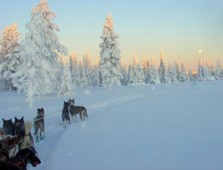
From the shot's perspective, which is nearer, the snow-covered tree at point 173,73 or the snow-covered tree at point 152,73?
the snow-covered tree at point 152,73

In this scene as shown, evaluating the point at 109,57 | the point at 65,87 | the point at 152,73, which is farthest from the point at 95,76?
the point at 65,87

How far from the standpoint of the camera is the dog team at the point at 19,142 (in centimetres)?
447

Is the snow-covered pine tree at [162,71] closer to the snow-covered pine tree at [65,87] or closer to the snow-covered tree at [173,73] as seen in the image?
the snow-covered tree at [173,73]

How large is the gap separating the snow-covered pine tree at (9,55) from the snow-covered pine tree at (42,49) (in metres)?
14.2

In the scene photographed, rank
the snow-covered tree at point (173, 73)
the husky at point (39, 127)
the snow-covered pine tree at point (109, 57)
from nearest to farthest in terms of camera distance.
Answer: the husky at point (39, 127), the snow-covered pine tree at point (109, 57), the snow-covered tree at point (173, 73)

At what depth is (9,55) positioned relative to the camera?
48.8 metres

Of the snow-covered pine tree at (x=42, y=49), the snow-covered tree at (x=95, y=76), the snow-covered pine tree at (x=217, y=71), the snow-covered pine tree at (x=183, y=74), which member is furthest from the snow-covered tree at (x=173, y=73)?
the snow-covered pine tree at (x=42, y=49)

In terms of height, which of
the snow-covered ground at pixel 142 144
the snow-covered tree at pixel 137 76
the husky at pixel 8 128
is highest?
the snow-covered tree at pixel 137 76

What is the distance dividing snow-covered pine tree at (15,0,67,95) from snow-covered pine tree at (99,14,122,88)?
54.3 feet

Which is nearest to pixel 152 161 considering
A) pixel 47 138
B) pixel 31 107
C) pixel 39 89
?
pixel 47 138

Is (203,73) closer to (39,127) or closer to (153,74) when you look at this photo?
(153,74)

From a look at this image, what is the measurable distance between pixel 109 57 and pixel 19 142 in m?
47.7

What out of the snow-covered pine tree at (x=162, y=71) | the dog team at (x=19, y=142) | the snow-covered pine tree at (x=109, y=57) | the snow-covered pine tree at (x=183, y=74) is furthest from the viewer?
the snow-covered pine tree at (x=183, y=74)

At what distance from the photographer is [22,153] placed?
16.2 ft
